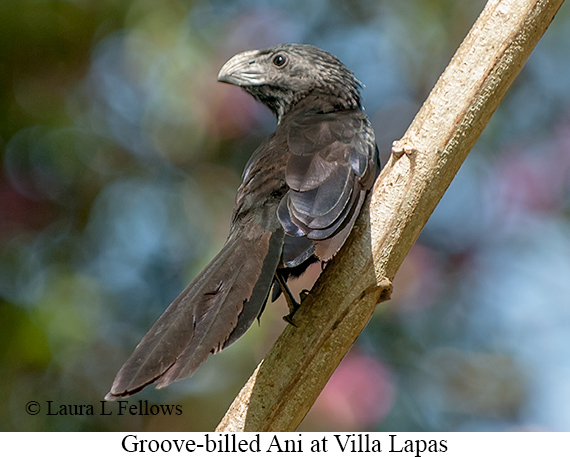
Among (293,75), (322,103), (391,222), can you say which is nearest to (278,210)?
(391,222)

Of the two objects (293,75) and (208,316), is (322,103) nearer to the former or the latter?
(293,75)

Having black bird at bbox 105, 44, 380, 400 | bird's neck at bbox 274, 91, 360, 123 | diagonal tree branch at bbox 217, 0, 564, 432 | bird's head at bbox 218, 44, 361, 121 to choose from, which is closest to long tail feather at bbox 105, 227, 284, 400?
black bird at bbox 105, 44, 380, 400

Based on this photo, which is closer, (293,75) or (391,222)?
(391,222)

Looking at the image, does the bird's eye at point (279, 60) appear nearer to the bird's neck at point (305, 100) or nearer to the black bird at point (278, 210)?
the black bird at point (278, 210)

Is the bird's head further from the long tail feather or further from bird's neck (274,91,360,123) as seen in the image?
the long tail feather

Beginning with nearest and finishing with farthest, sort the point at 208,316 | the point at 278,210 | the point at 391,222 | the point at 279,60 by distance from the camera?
the point at 208,316
the point at 391,222
the point at 278,210
the point at 279,60

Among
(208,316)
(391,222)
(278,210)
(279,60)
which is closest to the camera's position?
(208,316)

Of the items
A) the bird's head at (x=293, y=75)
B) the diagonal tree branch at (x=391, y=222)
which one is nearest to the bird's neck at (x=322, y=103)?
the bird's head at (x=293, y=75)
